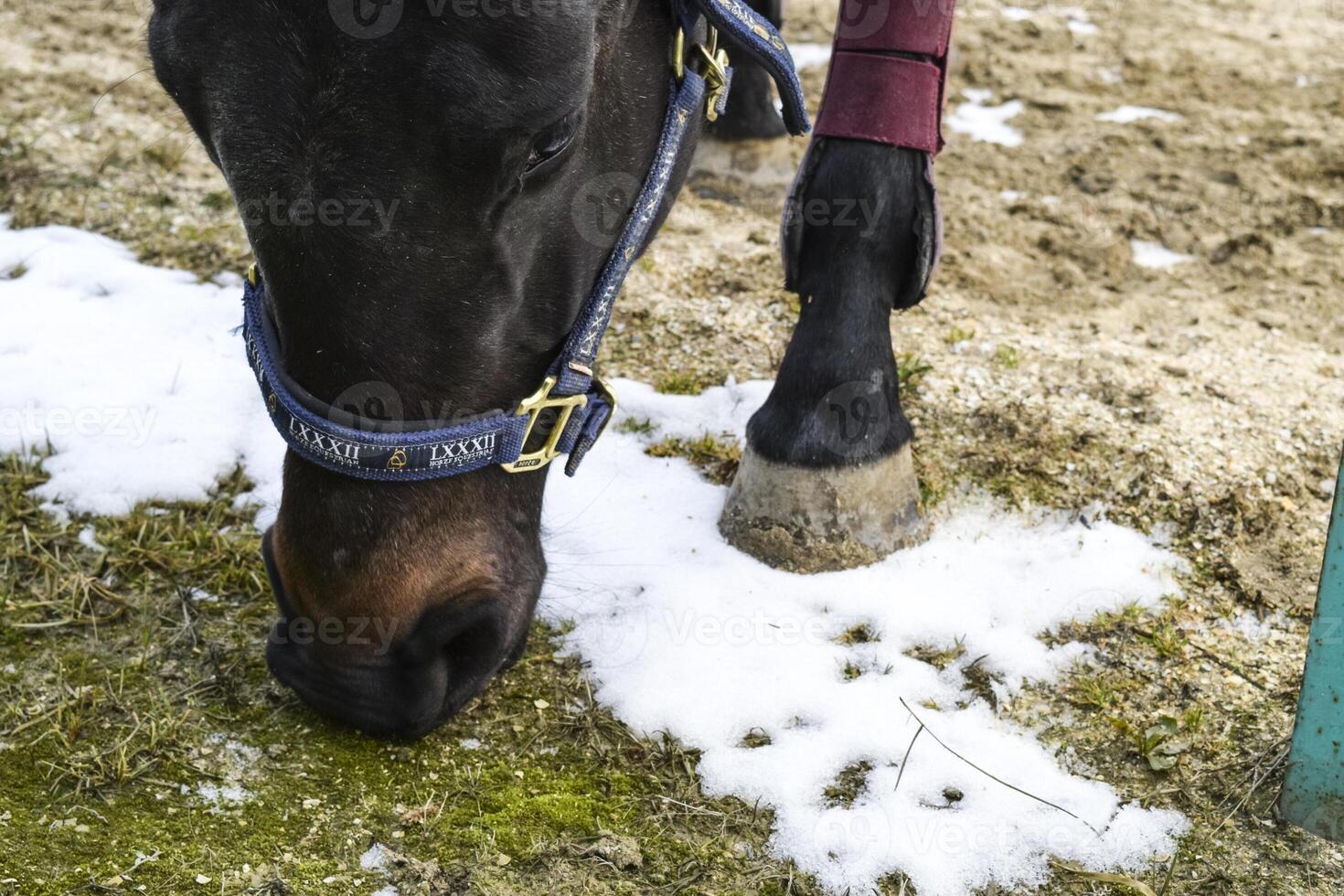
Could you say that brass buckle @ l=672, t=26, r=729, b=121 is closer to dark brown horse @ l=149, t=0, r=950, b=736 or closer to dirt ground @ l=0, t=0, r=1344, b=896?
dark brown horse @ l=149, t=0, r=950, b=736

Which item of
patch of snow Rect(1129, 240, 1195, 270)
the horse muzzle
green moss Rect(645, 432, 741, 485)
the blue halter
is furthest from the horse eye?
patch of snow Rect(1129, 240, 1195, 270)

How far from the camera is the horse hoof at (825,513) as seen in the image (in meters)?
2.52

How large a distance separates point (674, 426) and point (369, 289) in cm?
150

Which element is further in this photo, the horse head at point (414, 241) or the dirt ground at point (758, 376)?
the dirt ground at point (758, 376)

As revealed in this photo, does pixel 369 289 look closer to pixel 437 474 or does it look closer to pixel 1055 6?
pixel 437 474

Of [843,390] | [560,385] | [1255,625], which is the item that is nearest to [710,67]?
[560,385]

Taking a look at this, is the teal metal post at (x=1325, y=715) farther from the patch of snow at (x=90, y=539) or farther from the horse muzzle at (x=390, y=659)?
the patch of snow at (x=90, y=539)

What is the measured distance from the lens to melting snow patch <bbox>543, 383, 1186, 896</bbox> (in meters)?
1.91

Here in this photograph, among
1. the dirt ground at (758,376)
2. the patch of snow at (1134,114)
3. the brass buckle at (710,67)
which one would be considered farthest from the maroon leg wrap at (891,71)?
the patch of snow at (1134,114)

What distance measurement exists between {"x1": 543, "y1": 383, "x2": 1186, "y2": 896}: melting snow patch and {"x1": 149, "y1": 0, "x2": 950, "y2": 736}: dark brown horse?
1.48ft

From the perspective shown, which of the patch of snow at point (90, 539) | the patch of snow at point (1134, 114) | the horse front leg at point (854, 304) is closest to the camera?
the horse front leg at point (854, 304)

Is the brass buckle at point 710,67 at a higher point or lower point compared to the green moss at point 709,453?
higher

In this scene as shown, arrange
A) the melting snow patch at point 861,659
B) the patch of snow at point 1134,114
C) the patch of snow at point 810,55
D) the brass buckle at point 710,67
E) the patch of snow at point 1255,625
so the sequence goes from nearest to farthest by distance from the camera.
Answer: the melting snow patch at point 861,659, the brass buckle at point 710,67, the patch of snow at point 1255,625, the patch of snow at point 1134,114, the patch of snow at point 810,55

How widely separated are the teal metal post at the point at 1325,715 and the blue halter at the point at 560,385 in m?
1.19
